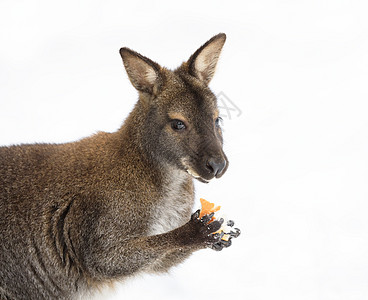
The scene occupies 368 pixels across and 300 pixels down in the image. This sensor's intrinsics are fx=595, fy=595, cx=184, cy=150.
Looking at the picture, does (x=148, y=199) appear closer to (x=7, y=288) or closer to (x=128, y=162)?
(x=128, y=162)

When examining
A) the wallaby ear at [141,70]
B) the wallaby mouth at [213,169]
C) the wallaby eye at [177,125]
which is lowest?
the wallaby mouth at [213,169]

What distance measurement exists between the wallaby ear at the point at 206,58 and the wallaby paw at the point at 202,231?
1.28 metres

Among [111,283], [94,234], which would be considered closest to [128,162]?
[94,234]

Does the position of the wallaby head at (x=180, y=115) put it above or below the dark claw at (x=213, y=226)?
above

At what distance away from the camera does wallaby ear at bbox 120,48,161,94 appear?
4625 mm

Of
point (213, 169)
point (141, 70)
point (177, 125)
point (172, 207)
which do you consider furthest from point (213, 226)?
point (141, 70)

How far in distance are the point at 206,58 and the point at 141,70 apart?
0.59 m

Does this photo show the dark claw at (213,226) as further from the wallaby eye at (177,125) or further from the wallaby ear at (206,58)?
the wallaby ear at (206,58)

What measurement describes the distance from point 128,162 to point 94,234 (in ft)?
2.13

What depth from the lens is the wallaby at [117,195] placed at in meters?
4.55

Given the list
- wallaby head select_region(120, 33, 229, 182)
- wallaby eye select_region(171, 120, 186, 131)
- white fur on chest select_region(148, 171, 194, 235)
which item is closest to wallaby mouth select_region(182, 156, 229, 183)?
wallaby head select_region(120, 33, 229, 182)

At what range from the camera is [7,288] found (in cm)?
464

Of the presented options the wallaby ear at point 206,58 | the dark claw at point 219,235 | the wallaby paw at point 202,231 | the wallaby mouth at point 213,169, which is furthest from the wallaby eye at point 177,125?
the dark claw at point 219,235

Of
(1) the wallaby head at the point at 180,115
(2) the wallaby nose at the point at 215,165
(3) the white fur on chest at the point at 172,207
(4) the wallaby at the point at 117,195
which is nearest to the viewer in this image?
(2) the wallaby nose at the point at 215,165
